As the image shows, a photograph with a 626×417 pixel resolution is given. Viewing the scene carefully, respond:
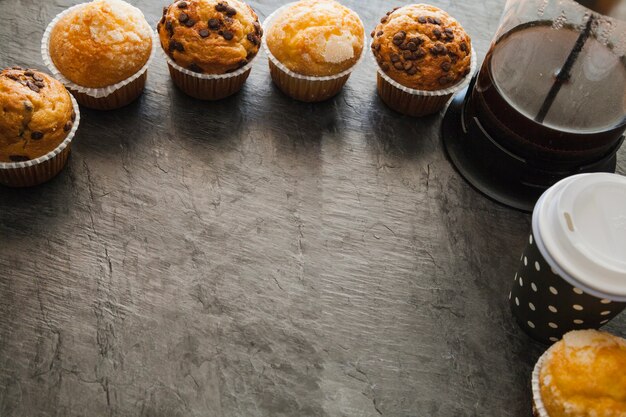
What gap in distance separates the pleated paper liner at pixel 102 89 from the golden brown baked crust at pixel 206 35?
14 centimetres

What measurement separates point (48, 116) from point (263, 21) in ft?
3.35

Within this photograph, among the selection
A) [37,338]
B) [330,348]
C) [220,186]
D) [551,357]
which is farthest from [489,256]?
[37,338]

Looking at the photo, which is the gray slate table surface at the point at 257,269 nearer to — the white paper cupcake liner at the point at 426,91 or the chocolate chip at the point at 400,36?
the white paper cupcake liner at the point at 426,91

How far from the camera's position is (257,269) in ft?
7.09

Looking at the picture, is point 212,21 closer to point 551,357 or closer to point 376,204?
point 376,204

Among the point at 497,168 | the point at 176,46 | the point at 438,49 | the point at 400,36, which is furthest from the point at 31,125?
the point at 497,168

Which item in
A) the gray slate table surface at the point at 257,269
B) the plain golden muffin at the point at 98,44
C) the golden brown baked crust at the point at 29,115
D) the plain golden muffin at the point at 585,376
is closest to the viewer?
the plain golden muffin at the point at 585,376

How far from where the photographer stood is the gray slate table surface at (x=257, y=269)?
1.94m

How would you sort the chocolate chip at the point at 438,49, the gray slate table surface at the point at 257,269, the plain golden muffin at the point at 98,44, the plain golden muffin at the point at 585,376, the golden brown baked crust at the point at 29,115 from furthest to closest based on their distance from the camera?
the chocolate chip at the point at 438,49 < the plain golden muffin at the point at 98,44 < the golden brown baked crust at the point at 29,115 < the gray slate table surface at the point at 257,269 < the plain golden muffin at the point at 585,376

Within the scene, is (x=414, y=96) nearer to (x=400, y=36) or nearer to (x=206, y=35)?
(x=400, y=36)

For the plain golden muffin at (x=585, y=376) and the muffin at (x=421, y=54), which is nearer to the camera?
the plain golden muffin at (x=585, y=376)

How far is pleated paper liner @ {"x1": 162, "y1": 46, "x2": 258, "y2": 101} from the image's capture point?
7.88 ft

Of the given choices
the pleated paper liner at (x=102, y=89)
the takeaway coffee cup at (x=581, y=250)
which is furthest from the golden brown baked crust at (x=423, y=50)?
the pleated paper liner at (x=102, y=89)

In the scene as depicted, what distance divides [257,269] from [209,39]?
806 millimetres
